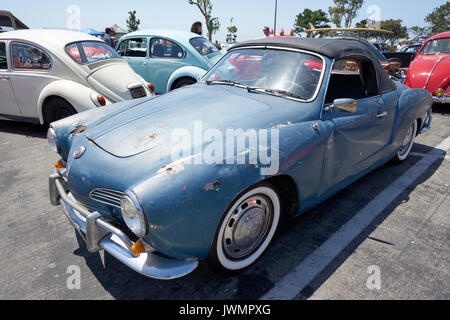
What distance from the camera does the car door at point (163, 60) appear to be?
25.1ft

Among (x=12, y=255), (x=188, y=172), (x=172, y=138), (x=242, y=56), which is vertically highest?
(x=242, y=56)

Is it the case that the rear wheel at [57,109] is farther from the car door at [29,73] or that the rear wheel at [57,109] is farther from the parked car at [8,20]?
the parked car at [8,20]

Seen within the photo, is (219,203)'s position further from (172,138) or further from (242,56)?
(242,56)

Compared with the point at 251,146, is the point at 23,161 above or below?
below

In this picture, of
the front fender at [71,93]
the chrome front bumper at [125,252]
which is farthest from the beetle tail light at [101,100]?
the chrome front bumper at [125,252]

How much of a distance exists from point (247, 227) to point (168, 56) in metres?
6.54

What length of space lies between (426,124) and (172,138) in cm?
428

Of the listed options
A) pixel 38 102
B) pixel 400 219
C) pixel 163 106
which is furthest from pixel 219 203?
pixel 38 102

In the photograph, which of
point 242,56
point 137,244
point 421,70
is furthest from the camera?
point 421,70

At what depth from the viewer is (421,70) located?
7.56 metres

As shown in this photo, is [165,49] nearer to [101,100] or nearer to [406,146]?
[101,100]

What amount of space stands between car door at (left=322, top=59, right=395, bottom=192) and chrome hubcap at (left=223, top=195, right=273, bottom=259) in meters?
0.66

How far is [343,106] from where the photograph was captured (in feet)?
8.70

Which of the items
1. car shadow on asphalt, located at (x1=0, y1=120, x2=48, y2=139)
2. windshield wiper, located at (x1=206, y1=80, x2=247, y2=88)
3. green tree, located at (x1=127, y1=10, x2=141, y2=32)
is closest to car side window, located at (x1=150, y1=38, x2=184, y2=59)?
car shadow on asphalt, located at (x1=0, y1=120, x2=48, y2=139)
